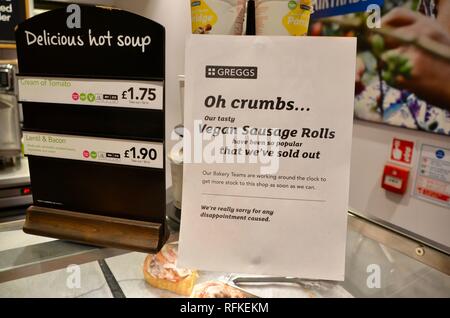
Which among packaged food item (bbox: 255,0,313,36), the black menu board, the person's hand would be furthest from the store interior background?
packaged food item (bbox: 255,0,313,36)

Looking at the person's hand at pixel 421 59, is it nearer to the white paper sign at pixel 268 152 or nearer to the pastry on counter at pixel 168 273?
the white paper sign at pixel 268 152

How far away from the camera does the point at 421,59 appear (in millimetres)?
1616

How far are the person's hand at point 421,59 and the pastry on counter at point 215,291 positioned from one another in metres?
1.50

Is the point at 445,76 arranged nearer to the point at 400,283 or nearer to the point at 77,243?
the point at 400,283

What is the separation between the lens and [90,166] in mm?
557

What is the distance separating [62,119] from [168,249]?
28 centimetres

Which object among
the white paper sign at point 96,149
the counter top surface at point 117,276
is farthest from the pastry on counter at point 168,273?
the white paper sign at point 96,149

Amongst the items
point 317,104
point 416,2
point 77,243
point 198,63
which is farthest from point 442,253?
point 416,2

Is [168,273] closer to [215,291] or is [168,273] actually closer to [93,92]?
[215,291]

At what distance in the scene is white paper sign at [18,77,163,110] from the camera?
0.50m

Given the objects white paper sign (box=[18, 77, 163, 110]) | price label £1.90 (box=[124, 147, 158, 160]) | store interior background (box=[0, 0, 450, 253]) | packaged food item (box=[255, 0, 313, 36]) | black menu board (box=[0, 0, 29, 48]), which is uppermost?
black menu board (box=[0, 0, 29, 48])

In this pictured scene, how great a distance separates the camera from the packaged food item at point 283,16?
47 cm

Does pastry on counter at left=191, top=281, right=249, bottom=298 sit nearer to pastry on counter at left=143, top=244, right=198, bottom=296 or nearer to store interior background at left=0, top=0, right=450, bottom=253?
pastry on counter at left=143, top=244, right=198, bottom=296

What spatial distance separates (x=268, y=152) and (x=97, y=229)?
1.08ft
